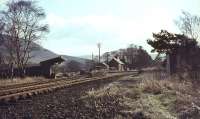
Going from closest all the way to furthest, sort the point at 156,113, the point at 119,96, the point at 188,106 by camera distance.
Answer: the point at 156,113, the point at 188,106, the point at 119,96

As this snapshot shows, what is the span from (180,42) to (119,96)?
2141cm

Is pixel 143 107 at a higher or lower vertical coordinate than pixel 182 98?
lower

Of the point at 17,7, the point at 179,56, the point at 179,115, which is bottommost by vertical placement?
the point at 179,115

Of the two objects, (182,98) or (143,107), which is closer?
(143,107)

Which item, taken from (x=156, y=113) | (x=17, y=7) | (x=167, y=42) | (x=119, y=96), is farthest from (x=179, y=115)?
(x=17, y=7)

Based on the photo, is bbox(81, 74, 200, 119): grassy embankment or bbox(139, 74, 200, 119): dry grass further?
bbox(139, 74, 200, 119): dry grass

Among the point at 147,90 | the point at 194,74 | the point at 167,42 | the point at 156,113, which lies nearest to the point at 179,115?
the point at 156,113

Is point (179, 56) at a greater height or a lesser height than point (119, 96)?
greater

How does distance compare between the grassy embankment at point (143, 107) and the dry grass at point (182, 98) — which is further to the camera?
the dry grass at point (182, 98)

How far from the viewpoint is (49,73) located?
2136 inches

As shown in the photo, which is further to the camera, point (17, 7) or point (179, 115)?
point (17, 7)

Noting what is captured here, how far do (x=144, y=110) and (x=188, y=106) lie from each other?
7.04 feet

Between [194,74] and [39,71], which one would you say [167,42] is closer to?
[194,74]

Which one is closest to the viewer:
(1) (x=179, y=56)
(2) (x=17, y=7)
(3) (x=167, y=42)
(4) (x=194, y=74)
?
(4) (x=194, y=74)
